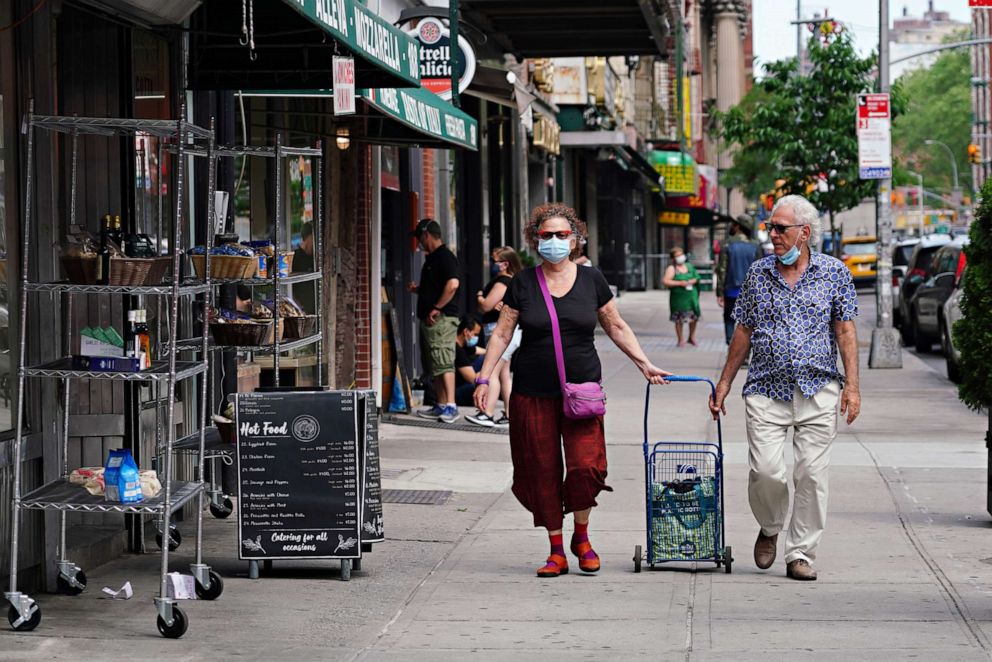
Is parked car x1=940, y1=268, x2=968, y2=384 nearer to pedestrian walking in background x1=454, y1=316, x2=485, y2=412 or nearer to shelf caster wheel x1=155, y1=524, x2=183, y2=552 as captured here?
pedestrian walking in background x1=454, y1=316, x2=485, y2=412

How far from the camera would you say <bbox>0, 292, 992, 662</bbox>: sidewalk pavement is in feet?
21.5

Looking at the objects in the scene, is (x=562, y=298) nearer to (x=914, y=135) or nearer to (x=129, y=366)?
(x=129, y=366)

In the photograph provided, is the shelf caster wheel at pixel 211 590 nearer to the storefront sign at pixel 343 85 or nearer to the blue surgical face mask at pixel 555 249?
the blue surgical face mask at pixel 555 249

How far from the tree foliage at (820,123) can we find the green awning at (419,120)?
14.0 metres

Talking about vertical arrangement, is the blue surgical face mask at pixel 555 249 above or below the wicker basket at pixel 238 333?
above

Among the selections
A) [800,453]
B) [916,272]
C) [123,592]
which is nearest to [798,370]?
[800,453]

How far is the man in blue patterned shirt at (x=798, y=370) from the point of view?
7.88 meters

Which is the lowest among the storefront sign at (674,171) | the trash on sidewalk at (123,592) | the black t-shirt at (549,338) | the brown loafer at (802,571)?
the brown loafer at (802,571)

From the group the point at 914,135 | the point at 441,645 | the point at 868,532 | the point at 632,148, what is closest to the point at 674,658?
the point at 441,645

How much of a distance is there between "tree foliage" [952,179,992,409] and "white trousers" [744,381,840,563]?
152 centimetres

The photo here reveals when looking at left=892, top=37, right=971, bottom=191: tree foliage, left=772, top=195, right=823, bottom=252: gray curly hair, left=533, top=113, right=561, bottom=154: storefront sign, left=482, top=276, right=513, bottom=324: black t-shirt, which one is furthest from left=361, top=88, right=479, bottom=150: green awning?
left=892, top=37, right=971, bottom=191: tree foliage

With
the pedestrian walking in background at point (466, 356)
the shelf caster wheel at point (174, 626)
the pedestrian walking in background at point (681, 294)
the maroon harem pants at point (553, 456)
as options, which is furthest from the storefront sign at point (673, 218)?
the shelf caster wheel at point (174, 626)

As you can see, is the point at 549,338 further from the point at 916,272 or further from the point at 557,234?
the point at 916,272

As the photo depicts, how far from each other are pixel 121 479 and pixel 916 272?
23139 mm
